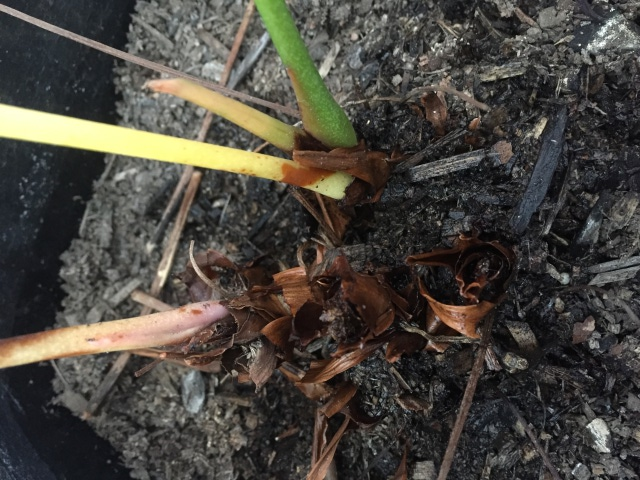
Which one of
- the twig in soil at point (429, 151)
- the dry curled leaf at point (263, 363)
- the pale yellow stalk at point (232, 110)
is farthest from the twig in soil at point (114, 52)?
the dry curled leaf at point (263, 363)

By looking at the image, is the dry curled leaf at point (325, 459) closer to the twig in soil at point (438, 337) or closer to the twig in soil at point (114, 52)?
the twig in soil at point (438, 337)

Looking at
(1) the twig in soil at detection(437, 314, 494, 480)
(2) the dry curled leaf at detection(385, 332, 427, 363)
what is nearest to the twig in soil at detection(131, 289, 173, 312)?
(2) the dry curled leaf at detection(385, 332, 427, 363)

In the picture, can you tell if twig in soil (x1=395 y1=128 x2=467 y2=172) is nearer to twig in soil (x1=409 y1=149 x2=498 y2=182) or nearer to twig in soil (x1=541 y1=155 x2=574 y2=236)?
twig in soil (x1=409 y1=149 x2=498 y2=182)

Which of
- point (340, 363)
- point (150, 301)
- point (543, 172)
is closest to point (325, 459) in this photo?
point (340, 363)

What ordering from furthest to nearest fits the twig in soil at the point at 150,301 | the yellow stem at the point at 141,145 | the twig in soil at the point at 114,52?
the twig in soil at the point at 150,301 → the twig in soil at the point at 114,52 → the yellow stem at the point at 141,145

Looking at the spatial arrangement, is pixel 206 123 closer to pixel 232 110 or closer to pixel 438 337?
pixel 232 110

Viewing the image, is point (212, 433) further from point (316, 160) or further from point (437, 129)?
point (437, 129)
